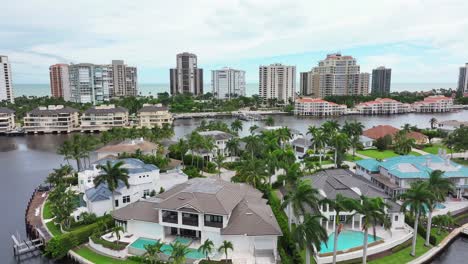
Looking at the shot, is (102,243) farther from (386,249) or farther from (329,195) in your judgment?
(386,249)

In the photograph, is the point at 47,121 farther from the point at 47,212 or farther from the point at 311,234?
the point at 311,234

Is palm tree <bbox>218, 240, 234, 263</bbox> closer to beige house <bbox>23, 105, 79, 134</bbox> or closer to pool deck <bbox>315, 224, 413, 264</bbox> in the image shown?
pool deck <bbox>315, 224, 413, 264</bbox>

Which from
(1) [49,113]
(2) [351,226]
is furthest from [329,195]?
(1) [49,113]

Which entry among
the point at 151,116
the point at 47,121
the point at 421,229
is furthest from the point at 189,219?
the point at 47,121

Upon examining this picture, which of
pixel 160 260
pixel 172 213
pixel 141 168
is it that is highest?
pixel 141 168

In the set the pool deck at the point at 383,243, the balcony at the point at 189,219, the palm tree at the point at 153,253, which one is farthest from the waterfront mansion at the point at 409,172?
the palm tree at the point at 153,253

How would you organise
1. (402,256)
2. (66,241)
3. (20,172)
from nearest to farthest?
(402,256)
(66,241)
(20,172)

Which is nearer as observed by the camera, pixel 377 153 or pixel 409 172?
pixel 409 172
